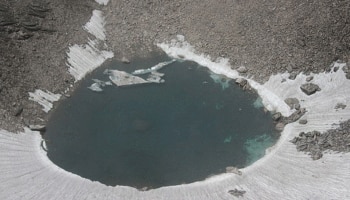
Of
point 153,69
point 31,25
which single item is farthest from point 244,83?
point 31,25

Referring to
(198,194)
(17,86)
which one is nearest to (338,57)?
(198,194)

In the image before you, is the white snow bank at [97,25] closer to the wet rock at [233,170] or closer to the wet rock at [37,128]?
the wet rock at [37,128]

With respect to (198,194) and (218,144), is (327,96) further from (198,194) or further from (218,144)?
(198,194)

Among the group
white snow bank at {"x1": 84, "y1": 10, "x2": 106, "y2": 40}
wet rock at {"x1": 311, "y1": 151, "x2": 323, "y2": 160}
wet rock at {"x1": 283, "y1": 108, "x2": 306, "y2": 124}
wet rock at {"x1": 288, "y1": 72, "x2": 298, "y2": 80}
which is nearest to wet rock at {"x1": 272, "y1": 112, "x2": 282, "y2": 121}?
→ wet rock at {"x1": 283, "y1": 108, "x2": 306, "y2": 124}

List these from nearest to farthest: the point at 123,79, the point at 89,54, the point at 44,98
A: the point at 44,98 → the point at 123,79 → the point at 89,54

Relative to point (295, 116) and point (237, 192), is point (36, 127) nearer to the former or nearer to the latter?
point (237, 192)

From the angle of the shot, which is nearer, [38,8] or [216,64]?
[216,64]
